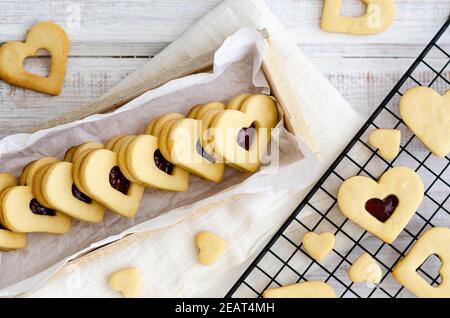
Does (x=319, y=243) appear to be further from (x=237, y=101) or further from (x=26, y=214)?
(x=26, y=214)

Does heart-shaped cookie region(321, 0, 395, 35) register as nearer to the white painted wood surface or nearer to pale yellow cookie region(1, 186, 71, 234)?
the white painted wood surface

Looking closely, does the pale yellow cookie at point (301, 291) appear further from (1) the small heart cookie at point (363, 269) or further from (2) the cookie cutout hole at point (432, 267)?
(2) the cookie cutout hole at point (432, 267)

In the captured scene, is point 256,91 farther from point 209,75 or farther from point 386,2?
point 386,2

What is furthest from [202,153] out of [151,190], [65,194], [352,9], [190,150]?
[352,9]
